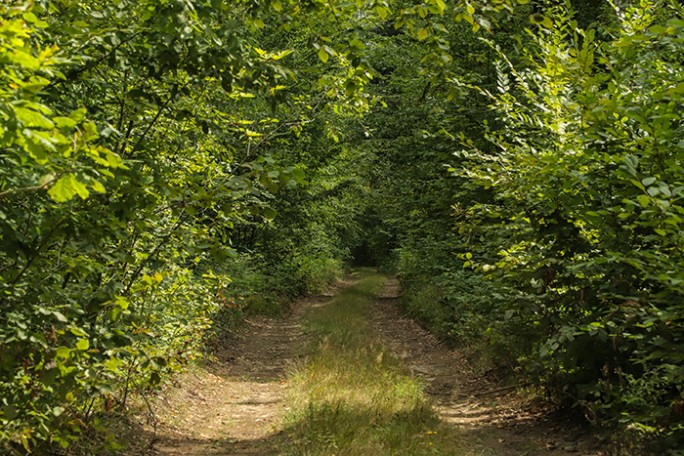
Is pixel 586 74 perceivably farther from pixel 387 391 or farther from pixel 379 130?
pixel 379 130

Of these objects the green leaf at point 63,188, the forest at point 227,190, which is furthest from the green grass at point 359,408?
the green leaf at point 63,188

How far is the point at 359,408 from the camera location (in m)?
7.57

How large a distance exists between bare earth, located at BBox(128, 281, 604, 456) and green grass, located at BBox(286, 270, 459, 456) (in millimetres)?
366

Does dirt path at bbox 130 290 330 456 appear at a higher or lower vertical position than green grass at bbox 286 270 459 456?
lower

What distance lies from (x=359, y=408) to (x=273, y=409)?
1619 mm

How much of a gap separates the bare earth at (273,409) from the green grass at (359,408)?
14.4 inches

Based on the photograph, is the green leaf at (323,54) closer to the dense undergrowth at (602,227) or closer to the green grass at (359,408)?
the dense undergrowth at (602,227)

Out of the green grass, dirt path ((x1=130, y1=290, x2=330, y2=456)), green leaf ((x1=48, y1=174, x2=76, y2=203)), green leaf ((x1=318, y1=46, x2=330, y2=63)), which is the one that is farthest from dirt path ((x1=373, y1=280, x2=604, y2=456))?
green leaf ((x1=48, y1=174, x2=76, y2=203))

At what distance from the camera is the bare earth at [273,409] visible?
683 cm

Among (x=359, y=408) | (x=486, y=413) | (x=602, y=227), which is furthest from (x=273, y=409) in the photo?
(x=602, y=227)

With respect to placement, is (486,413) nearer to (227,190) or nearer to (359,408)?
(359,408)

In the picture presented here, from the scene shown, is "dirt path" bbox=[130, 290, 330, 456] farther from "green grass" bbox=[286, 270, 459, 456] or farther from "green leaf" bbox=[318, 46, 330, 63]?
"green leaf" bbox=[318, 46, 330, 63]

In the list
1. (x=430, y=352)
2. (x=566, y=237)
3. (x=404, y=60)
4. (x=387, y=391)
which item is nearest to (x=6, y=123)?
(x=566, y=237)

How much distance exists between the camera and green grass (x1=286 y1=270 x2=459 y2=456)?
6254 mm
